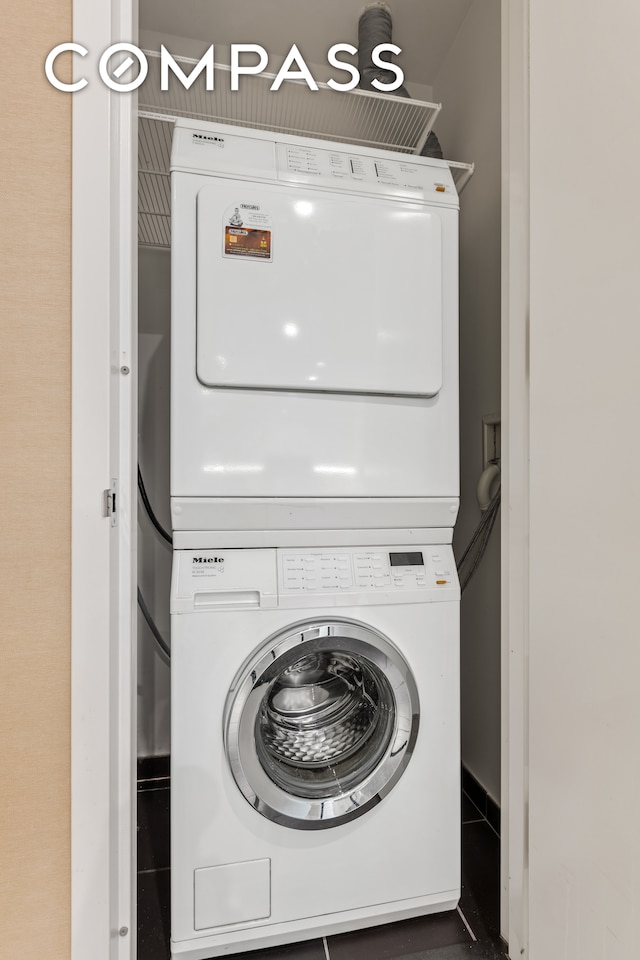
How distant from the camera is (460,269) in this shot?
1631 millimetres

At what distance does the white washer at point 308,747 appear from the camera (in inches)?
37.9

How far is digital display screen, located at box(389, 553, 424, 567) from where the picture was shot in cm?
111

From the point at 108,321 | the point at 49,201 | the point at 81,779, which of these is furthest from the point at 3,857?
the point at 49,201

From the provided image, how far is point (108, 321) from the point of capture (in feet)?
2.45

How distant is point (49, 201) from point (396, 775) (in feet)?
4.14

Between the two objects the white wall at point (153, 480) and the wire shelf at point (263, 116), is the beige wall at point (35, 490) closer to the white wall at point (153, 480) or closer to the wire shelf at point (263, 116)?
the wire shelf at point (263, 116)

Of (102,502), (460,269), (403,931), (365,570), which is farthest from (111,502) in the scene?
(460,269)

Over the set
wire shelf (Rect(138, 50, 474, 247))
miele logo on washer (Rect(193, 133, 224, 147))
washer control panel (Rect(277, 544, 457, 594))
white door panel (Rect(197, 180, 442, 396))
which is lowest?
washer control panel (Rect(277, 544, 457, 594))
